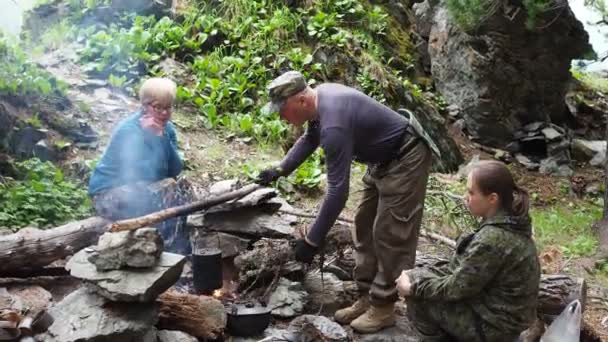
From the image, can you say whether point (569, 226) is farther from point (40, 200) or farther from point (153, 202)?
point (40, 200)

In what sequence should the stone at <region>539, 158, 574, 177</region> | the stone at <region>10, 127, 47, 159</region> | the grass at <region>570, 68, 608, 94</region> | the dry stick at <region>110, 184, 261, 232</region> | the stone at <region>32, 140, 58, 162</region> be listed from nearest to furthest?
the dry stick at <region>110, 184, 261, 232</region> < the stone at <region>10, 127, 47, 159</region> < the stone at <region>32, 140, 58, 162</region> < the stone at <region>539, 158, 574, 177</region> < the grass at <region>570, 68, 608, 94</region>

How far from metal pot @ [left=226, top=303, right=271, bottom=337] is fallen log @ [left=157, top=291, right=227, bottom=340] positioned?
0.23ft

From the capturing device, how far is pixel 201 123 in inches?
320

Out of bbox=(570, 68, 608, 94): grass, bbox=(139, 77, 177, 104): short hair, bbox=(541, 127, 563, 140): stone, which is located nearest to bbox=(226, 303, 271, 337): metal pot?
bbox=(139, 77, 177, 104): short hair

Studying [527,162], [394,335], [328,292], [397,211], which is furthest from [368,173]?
[527,162]

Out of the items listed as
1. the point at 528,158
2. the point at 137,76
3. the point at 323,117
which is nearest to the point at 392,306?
the point at 323,117

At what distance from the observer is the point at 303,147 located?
433 cm

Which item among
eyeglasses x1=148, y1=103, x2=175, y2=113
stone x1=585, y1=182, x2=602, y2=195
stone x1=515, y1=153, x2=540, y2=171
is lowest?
stone x1=585, y1=182, x2=602, y2=195

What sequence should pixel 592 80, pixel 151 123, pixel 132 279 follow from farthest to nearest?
pixel 592 80
pixel 151 123
pixel 132 279

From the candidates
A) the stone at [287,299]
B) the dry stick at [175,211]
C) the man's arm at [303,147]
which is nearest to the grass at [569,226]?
the stone at [287,299]

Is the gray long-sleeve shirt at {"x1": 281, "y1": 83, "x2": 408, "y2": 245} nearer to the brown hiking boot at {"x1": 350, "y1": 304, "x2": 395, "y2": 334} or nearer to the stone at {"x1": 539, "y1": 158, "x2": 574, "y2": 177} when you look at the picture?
the brown hiking boot at {"x1": 350, "y1": 304, "x2": 395, "y2": 334}

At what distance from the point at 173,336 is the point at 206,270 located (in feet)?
2.21

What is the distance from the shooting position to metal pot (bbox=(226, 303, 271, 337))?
4020 millimetres

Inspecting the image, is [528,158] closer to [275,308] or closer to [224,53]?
[224,53]
